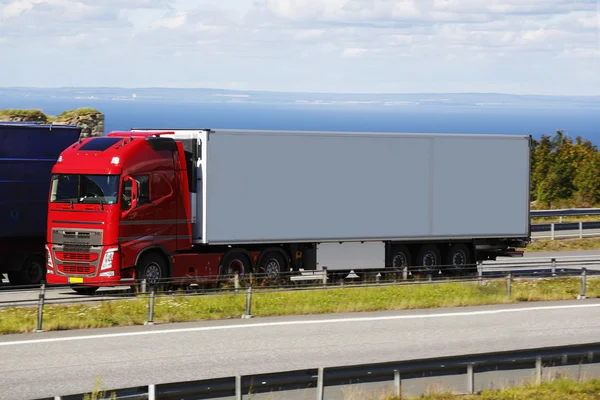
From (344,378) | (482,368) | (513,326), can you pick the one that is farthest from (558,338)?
(344,378)

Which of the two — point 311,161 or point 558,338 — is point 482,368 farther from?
point 311,161

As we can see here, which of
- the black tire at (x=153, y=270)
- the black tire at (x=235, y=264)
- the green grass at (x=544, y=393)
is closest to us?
the green grass at (x=544, y=393)

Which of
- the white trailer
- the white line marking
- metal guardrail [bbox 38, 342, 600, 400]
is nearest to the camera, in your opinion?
metal guardrail [bbox 38, 342, 600, 400]

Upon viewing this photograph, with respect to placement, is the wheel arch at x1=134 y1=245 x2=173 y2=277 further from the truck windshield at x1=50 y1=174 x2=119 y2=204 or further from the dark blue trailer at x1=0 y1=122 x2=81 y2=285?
the dark blue trailer at x1=0 y1=122 x2=81 y2=285

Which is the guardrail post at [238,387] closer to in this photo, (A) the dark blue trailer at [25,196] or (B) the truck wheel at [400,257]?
(A) the dark blue trailer at [25,196]

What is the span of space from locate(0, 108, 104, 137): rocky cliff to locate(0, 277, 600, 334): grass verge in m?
18.6

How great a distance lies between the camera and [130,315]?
22.8 meters

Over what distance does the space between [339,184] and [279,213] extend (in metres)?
2.01

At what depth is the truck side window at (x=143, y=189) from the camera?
84.4 feet

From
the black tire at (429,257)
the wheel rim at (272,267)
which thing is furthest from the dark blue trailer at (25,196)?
the black tire at (429,257)

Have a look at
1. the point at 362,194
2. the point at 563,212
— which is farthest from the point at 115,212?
the point at 563,212

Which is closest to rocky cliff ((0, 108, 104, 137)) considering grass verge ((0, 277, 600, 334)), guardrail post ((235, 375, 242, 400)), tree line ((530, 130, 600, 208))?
grass verge ((0, 277, 600, 334))

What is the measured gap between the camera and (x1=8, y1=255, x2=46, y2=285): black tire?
89.7 ft

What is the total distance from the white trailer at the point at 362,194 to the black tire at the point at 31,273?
3.94 m
